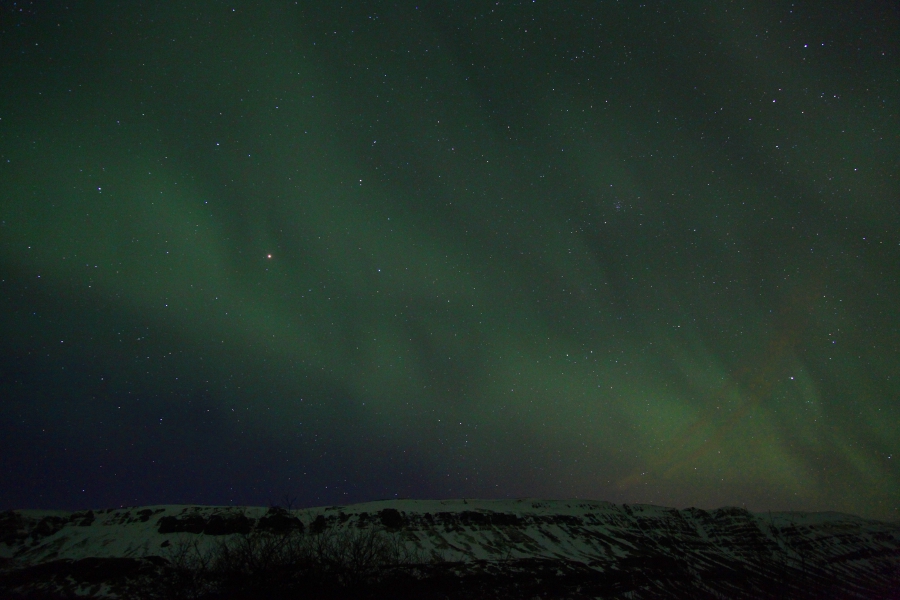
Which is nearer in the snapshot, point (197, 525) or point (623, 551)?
point (197, 525)

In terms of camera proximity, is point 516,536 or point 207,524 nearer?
point 207,524

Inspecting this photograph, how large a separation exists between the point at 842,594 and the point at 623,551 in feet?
111

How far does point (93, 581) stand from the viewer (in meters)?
51.6

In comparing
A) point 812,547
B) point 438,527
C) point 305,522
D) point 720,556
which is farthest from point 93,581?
point 812,547

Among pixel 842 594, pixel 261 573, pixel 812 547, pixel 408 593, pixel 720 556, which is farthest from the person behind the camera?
pixel 812 547

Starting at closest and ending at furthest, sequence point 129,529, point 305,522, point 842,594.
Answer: point 842,594 < point 129,529 < point 305,522

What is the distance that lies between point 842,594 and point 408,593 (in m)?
67.9

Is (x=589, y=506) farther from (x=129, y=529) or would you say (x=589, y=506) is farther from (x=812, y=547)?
(x=129, y=529)

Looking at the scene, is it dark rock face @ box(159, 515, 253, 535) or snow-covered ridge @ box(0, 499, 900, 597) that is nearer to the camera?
snow-covered ridge @ box(0, 499, 900, 597)

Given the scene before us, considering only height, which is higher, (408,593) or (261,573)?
(261,573)

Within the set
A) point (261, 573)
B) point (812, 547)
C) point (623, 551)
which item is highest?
point (261, 573)

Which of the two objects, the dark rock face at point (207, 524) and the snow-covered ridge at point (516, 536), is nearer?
the snow-covered ridge at point (516, 536)

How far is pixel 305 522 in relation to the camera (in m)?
87.9

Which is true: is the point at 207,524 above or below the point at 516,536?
above
